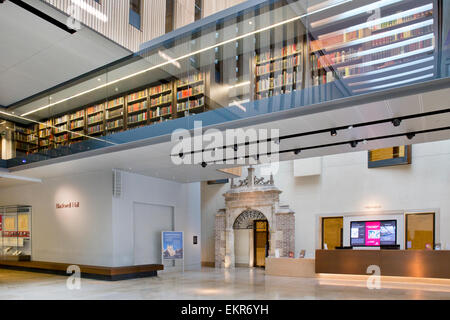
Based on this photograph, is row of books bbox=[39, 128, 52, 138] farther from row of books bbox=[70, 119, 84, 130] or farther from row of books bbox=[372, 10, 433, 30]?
row of books bbox=[372, 10, 433, 30]

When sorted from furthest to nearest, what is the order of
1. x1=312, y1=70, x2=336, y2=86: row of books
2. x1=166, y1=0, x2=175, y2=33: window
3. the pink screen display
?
the pink screen display < x1=166, y1=0, x2=175, y2=33: window < x1=312, y1=70, x2=336, y2=86: row of books

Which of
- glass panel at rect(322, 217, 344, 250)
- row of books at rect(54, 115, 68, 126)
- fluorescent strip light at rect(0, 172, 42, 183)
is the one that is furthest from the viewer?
glass panel at rect(322, 217, 344, 250)

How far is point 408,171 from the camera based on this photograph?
42.3ft

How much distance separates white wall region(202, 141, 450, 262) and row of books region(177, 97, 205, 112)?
7689 mm

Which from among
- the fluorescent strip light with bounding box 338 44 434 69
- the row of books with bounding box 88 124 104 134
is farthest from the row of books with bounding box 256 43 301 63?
the row of books with bounding box 88 124 104 134

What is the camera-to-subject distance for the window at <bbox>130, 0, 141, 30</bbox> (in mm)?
9969

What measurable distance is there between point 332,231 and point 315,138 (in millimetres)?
7109

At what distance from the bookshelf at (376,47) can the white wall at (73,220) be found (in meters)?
7.05

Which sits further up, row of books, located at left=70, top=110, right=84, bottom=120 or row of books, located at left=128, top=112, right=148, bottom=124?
row of books, located at left=70, top=110, right=84, bottom=120

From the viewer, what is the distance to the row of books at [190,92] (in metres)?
8.21

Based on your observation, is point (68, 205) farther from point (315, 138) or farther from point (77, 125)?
point (315, 138)

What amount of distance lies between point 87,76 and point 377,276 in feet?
29.3

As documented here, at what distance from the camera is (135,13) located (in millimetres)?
10125
